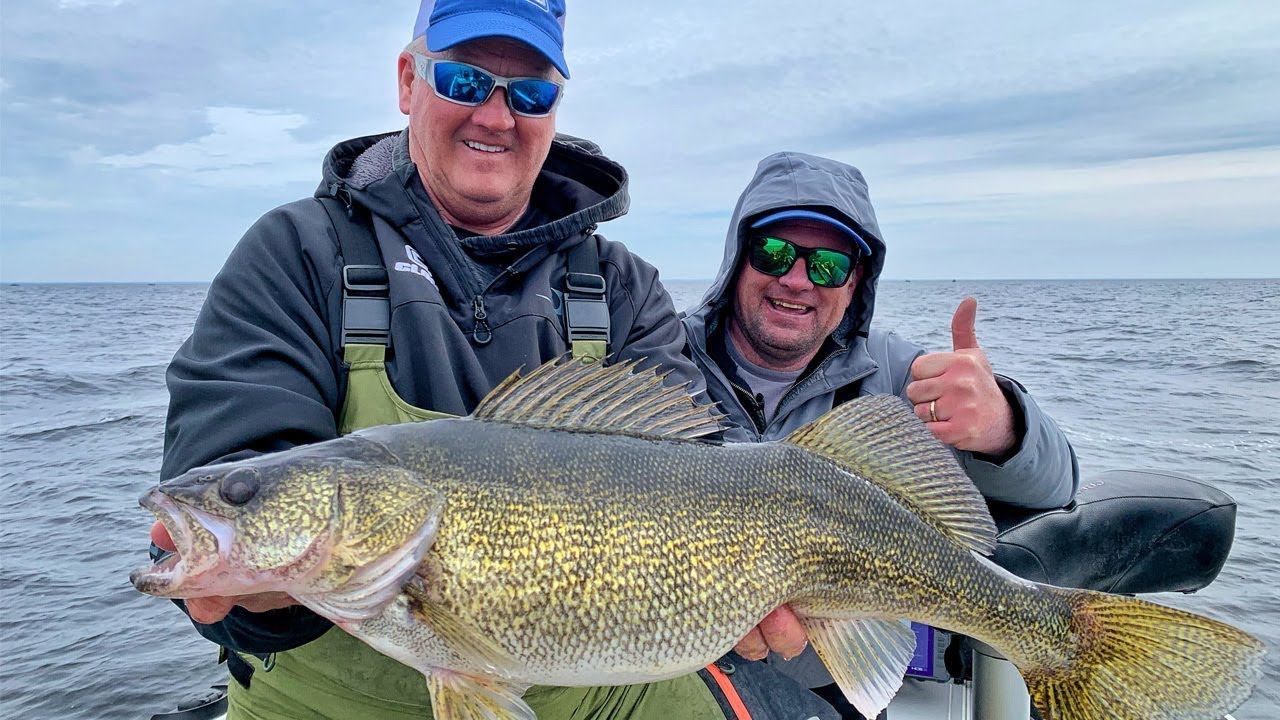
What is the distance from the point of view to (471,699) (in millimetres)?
2131

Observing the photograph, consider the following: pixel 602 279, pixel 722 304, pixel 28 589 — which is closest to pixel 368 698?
pixel 602 279

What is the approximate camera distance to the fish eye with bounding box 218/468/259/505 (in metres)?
1.99

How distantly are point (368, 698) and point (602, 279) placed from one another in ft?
5.41

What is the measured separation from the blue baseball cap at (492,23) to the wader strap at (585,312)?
807 mm

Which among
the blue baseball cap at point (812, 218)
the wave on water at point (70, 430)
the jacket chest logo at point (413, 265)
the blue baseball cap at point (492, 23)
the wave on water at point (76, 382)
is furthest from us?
the wave on water at point (76, 382)

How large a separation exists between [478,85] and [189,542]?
1.84m

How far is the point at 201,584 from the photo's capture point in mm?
1926

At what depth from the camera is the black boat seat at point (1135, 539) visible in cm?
341

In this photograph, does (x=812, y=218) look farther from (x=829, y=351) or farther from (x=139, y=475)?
(x=139, y=475)

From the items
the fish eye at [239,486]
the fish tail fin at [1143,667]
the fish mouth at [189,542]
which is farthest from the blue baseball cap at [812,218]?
the fish mouth at [189,542]

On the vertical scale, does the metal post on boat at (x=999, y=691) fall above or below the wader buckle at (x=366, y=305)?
below

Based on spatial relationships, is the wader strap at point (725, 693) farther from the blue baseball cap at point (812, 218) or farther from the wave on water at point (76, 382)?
the wave on water at point (76, 382)

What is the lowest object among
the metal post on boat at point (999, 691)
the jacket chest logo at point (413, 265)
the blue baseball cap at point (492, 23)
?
the metal post on boat at point (999, 691)

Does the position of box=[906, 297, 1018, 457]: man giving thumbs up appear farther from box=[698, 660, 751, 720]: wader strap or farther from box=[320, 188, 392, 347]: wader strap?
box=[320, 188, 392, 347]: wader strap
